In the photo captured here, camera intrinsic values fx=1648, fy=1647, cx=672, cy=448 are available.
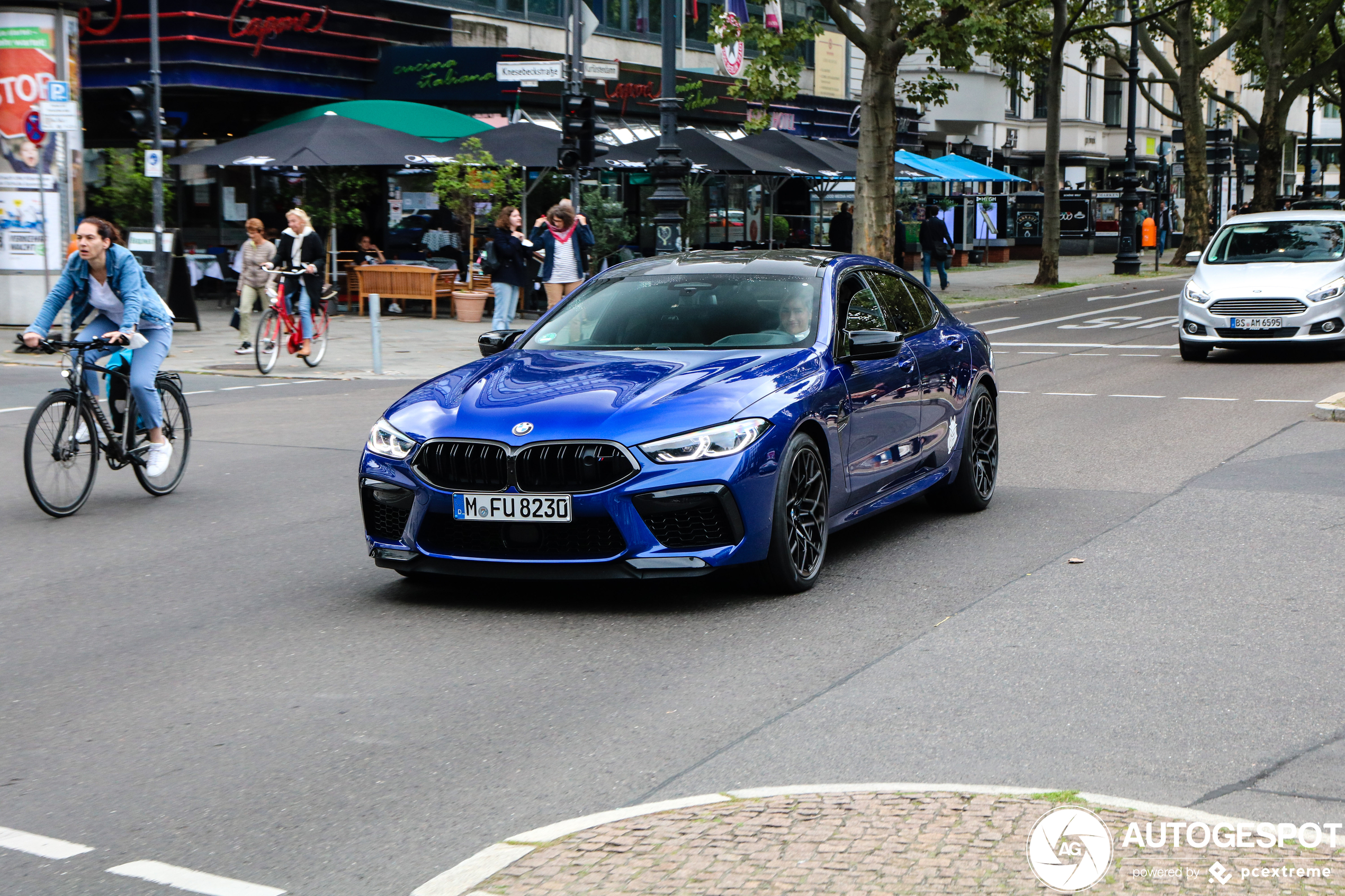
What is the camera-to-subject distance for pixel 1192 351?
19.3 meters

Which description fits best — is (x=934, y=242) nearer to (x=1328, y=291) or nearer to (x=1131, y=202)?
(x=1131, y=202)

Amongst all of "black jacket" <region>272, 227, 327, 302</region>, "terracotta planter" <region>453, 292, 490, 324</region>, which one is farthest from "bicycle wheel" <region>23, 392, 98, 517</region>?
"terracotta planter" <region>453, 292, 490, 324</region>

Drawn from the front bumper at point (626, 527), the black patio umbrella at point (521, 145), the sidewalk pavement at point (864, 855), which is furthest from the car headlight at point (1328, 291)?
the sidewalk pavement at point (864, 855)

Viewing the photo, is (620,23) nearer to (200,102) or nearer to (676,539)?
(200,102)

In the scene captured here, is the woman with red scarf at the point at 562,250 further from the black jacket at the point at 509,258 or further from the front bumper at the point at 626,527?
the front bumper at the point at 626,527

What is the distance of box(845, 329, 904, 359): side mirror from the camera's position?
7.74m

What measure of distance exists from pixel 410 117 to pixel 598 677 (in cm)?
2441

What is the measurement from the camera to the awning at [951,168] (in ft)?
127

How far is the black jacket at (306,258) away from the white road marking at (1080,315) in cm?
1081

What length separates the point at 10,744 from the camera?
5.10m

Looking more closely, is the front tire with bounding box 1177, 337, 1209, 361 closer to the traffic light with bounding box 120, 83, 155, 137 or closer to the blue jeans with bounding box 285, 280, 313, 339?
the blue jeans with bounding box 285, 280, 313, 339

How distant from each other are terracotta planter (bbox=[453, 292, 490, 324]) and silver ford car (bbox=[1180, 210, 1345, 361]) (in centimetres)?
1140

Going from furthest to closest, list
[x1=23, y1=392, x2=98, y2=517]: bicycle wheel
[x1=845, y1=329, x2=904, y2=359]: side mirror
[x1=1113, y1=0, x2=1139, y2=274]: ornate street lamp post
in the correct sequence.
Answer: [x1=1113, y1=0, x2=1139, y2=274]: ornate street lamp post
[x1=23, y1=392, x2=98, y2=517]: bicycle wheel
[x1=845, y1=329, x2=904, y2=359]: side mirror

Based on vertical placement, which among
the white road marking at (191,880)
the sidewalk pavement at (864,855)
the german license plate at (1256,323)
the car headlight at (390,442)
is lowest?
the white road marking at (191,880)
